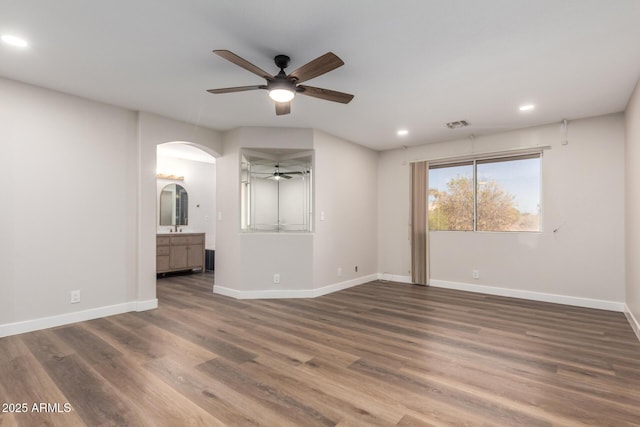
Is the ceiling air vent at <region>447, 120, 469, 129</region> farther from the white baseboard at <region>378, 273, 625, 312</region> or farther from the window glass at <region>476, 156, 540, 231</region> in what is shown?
the white baseboard at <region>378, 273, 625, 312</region>

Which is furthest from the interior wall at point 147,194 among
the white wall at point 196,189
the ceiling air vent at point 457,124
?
the ceiling air vent at point 457,124

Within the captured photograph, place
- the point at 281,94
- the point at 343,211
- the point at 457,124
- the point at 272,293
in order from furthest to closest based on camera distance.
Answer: the point at 343,211 < the point at 272,293 < the point at 457,124 < the point at 281,94

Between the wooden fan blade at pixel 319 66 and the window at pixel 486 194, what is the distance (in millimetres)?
3911

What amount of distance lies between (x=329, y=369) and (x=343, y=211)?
10.7 feet

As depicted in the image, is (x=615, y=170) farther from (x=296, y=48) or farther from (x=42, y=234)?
(x=42, y=234)

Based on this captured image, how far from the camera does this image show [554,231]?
181 inches

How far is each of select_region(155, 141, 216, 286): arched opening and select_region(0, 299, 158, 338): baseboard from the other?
224 cm

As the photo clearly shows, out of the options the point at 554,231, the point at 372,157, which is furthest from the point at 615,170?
the point at 372,157

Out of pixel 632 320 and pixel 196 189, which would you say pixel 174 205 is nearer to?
pixel 196 189

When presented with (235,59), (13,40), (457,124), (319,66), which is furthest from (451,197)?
(13,40)

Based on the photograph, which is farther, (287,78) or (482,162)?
(482,162)

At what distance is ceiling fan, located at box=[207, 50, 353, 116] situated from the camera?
2.28 meters

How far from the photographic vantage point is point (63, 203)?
11.7 feet

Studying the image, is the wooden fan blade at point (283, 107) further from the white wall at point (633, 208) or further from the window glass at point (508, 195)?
the window glass at point (508, 195)
